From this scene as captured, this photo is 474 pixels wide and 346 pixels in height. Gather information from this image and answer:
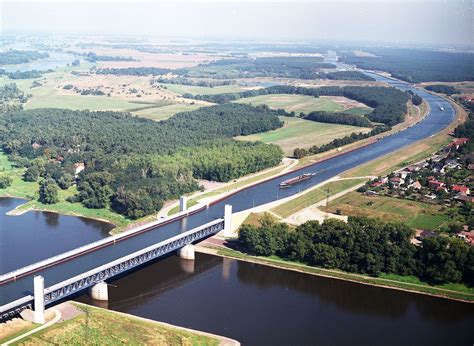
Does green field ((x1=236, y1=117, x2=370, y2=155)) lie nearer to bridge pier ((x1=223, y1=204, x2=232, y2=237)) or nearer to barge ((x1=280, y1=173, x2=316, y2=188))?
barge ((x1=280, y1=173, x2=316, y2=188))

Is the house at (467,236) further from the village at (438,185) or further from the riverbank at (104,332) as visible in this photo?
the riverbank at (104,332)

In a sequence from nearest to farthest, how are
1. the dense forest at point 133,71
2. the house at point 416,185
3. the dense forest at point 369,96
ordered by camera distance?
the house at point 416,185, the dense forest at point 369,96, the dense forest at point 133,71

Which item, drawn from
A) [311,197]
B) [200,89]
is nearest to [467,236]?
[311,197]

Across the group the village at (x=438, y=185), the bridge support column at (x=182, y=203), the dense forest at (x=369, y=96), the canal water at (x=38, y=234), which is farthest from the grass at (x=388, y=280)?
the dense forest at (x=369, y=96)

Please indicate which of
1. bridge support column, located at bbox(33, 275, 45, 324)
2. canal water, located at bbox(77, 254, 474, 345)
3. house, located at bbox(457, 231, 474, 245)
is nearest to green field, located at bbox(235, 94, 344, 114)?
house, located at bbox(457, 231, 474, 245)

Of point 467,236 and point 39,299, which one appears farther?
point 467,236

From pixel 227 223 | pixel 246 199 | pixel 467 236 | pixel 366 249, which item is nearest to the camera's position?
pixel 366 249

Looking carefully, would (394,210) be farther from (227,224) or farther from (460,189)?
(227,224)
